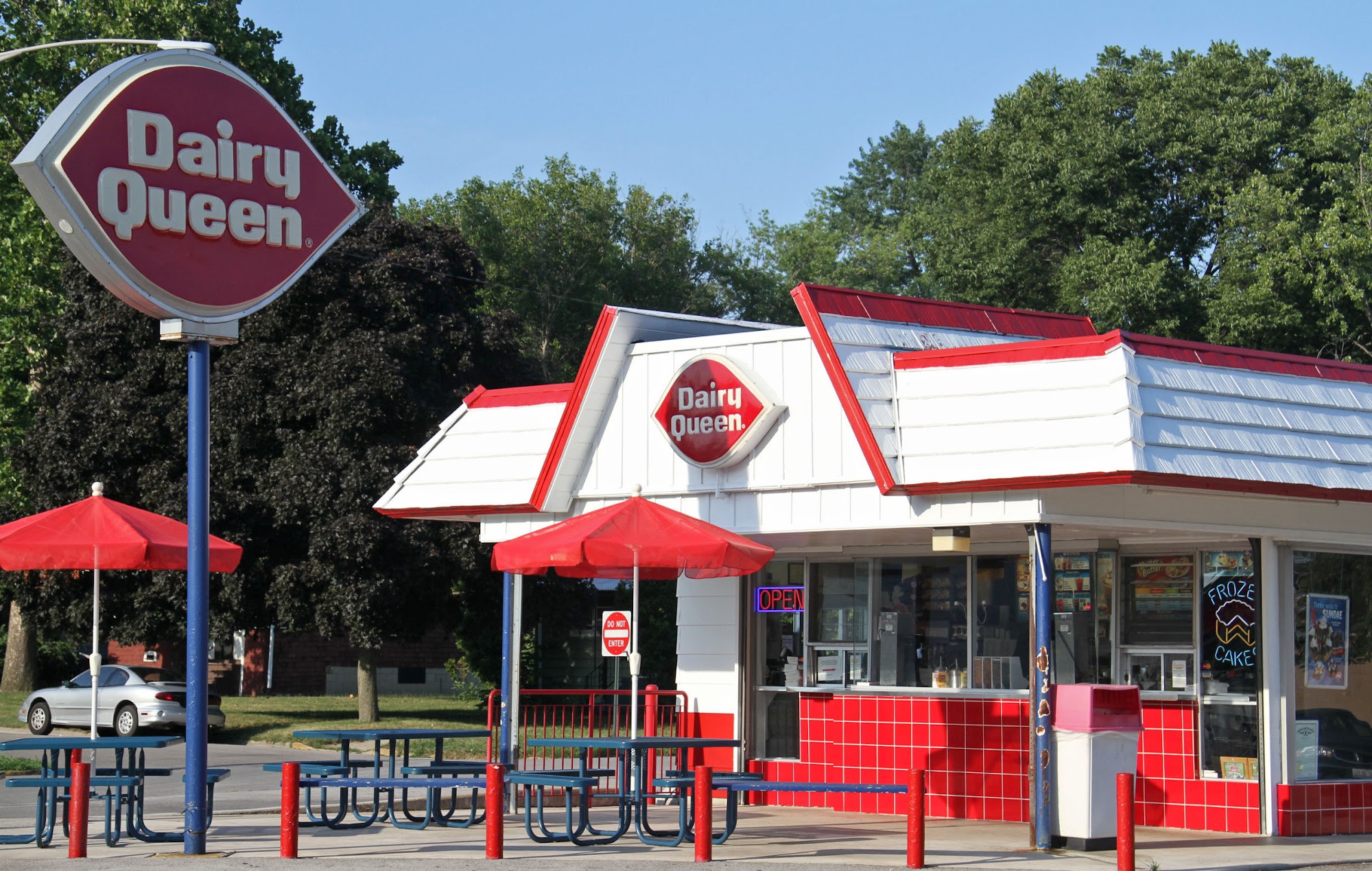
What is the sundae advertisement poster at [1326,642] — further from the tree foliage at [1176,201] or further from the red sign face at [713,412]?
the tree foliage at [1176,201]

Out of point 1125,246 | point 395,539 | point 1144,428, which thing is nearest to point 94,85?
point 1144,428

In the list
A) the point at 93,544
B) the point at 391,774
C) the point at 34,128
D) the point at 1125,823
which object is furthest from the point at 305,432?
the point at 1125,823

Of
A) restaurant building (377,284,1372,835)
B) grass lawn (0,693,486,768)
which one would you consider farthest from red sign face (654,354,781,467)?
grass lawn (0,693,486,768)

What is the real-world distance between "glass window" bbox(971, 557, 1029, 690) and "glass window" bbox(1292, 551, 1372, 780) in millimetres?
2470

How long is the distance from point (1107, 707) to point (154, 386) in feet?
73.3

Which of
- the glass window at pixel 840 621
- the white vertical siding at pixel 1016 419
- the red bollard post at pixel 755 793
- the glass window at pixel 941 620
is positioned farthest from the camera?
the red bollard post at pixel 755 793

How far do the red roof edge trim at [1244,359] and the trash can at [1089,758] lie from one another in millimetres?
2721

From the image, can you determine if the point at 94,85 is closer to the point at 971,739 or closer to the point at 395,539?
the point at 971,739

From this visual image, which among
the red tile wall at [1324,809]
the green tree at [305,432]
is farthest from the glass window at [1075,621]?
the green tree at [305,432]

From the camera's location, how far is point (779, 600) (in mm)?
16547

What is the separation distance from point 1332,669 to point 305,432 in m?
19.3

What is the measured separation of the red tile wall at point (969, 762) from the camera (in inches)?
555

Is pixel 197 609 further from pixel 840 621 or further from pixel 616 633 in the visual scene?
pixel 616 633

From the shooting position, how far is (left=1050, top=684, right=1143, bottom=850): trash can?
12.4 metres
